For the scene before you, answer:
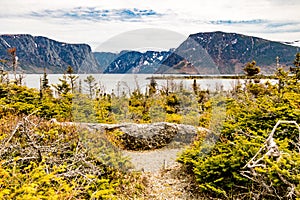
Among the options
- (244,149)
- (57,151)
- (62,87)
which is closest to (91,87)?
(62,87)

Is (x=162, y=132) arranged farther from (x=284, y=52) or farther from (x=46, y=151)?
(x=284, y=52)

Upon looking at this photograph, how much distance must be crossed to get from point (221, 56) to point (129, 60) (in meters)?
32.3

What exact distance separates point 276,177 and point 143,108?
8.81m

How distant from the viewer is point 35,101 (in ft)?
32.4

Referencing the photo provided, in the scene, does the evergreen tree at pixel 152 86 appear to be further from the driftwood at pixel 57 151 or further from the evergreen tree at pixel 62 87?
the driftwood at pixel 57 151

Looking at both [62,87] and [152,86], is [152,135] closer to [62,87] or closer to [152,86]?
[62,87]

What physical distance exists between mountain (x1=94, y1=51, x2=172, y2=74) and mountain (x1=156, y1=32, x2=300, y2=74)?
0.58 m

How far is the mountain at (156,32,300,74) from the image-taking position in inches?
416

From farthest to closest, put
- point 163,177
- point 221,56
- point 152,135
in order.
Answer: point 221,56 → point 152,135 → point 163,177

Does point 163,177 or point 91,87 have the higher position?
point 91,87

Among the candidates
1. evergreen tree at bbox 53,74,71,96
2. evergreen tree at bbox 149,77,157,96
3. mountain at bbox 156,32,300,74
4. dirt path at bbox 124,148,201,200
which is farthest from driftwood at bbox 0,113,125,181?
evergreen tree at bbox 149,77,157,96

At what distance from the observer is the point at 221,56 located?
130 feet

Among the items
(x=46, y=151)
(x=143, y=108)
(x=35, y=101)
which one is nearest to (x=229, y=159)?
(x=46, y=151)

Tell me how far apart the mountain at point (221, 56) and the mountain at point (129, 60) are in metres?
0.58
